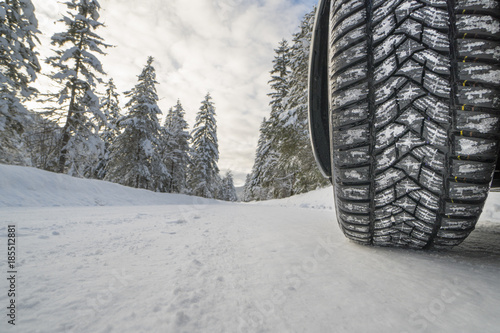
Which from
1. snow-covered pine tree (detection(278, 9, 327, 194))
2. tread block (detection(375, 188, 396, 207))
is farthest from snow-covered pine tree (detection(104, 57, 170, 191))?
tread block (detection(375, 188, 396, 207))

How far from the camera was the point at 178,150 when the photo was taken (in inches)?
942

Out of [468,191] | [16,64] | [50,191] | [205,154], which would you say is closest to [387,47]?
[468,191]

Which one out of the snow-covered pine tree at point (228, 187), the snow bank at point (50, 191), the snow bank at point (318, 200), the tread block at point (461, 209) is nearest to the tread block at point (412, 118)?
the tread block at point (461, 209)

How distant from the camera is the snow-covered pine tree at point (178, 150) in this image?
24.1 m

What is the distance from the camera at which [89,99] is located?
11062 mm

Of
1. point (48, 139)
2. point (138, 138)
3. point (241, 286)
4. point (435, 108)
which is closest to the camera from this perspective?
point (241, 286)

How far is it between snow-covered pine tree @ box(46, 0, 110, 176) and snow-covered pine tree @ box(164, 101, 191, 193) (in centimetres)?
1243

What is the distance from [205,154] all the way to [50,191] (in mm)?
18197

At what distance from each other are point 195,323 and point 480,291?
2.78 feet

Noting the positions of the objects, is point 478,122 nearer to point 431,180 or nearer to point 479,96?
point 479,96

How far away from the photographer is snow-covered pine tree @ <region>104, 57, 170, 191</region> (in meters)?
16.0

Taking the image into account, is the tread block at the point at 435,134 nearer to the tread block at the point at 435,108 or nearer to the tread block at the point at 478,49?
the tread block at the point at 435,108

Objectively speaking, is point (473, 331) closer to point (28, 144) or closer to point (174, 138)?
point (28, 144)

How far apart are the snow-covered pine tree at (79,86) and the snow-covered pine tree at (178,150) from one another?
12.4m
